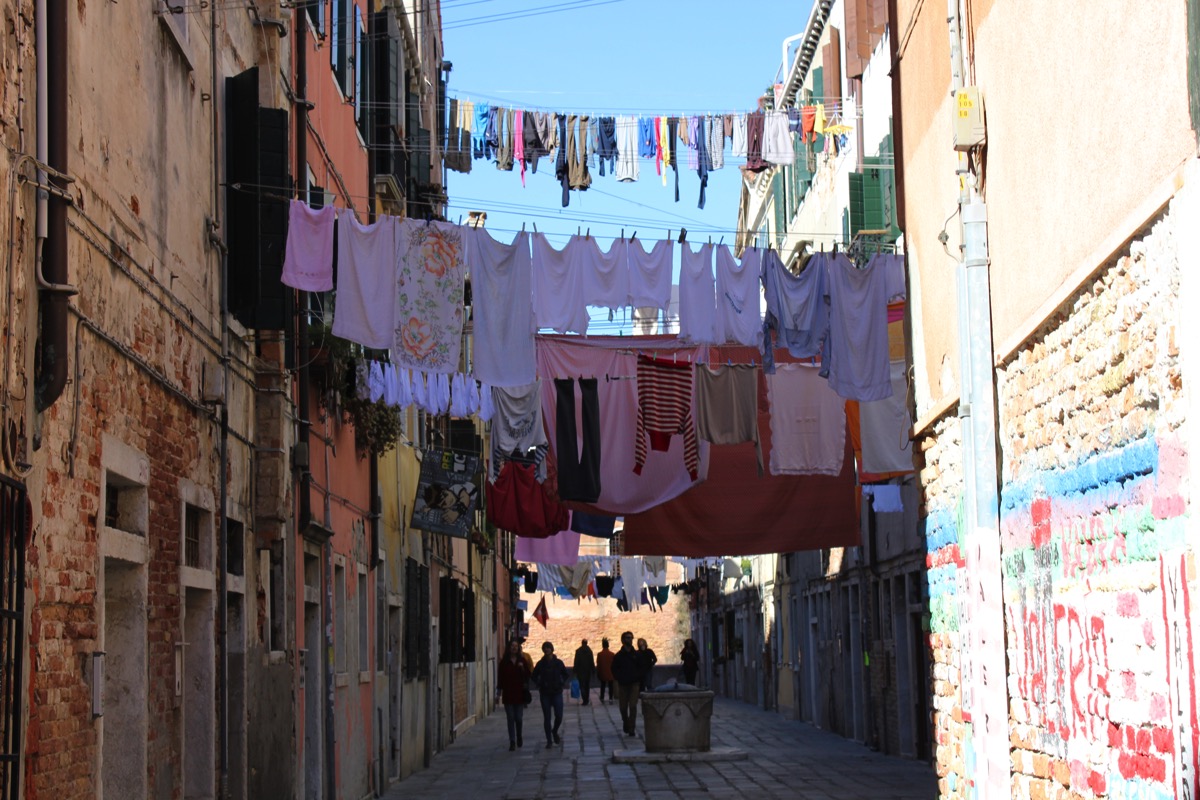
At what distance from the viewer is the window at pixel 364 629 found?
58.5ft

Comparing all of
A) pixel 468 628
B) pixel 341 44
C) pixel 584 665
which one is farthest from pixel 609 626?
pixel 341 44

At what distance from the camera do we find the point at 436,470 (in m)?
21.2

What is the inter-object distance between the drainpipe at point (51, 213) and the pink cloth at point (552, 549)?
66.8ft

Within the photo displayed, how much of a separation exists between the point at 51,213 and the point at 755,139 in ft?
42.8

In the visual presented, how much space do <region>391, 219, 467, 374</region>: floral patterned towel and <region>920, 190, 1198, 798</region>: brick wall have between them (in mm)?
4980

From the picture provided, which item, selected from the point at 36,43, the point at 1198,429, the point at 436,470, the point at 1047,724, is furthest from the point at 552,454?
the point at 1198,429

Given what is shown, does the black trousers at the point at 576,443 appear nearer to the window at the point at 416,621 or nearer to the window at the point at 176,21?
the window at the point at 416,621

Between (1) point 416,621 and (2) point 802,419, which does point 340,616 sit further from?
(1) point 416,621

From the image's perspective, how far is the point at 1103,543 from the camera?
297 inches

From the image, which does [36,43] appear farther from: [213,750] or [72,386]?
[213,750]

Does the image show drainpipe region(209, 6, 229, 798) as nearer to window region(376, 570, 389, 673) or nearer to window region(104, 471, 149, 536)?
window region(104, 471, 149, 536)

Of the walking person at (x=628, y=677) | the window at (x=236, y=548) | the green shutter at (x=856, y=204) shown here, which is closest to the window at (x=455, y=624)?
the walking person at (x=628, y=677)

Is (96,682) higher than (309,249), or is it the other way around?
(309,249)

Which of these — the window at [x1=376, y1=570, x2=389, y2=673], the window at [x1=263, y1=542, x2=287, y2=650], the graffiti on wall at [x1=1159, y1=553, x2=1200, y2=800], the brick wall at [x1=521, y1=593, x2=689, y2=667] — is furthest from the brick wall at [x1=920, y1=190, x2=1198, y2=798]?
the brick wall at [x1=521, y1=593, x2=689, y2=667]
